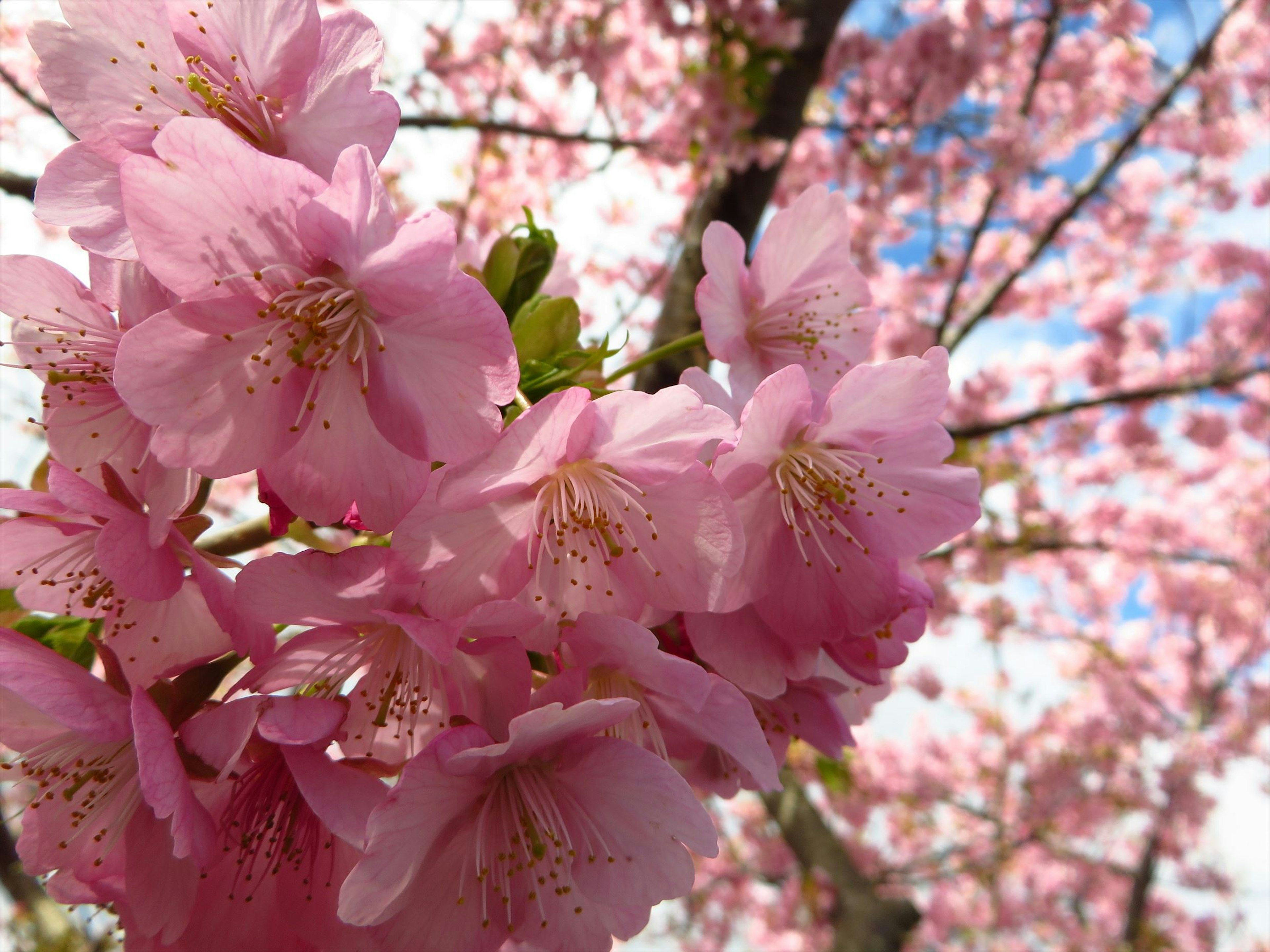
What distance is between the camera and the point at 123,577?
0.67 meters

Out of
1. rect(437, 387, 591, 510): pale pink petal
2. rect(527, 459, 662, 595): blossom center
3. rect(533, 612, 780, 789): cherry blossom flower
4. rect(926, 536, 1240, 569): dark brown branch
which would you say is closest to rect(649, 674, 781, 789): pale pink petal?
rect(533, 612, 780, 789): cherry blossom flower

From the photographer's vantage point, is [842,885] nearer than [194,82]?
No

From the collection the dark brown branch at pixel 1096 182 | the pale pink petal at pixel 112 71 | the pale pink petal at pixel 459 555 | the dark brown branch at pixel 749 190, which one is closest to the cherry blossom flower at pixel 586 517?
the pale pink petal at pixel 459 555

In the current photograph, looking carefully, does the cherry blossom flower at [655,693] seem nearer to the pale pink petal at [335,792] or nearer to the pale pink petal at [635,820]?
the pale pink petal at [635,820]

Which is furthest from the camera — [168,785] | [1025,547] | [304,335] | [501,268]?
[1025,547]

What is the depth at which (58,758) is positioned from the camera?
79 centimetres

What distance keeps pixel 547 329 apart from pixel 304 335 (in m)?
0.27

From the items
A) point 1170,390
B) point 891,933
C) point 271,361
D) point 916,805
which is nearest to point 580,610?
point 271,361

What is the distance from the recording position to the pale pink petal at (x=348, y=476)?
675 mm

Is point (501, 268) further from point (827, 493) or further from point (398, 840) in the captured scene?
point (398, 840)

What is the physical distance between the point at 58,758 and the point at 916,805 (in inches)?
300

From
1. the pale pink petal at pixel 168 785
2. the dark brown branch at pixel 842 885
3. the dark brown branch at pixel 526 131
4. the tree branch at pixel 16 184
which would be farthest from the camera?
the dark brown branch at pixel 842 885

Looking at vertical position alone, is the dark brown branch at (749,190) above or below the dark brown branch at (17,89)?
above

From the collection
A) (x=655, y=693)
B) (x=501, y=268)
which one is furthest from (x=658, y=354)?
(x=655, y=693)
